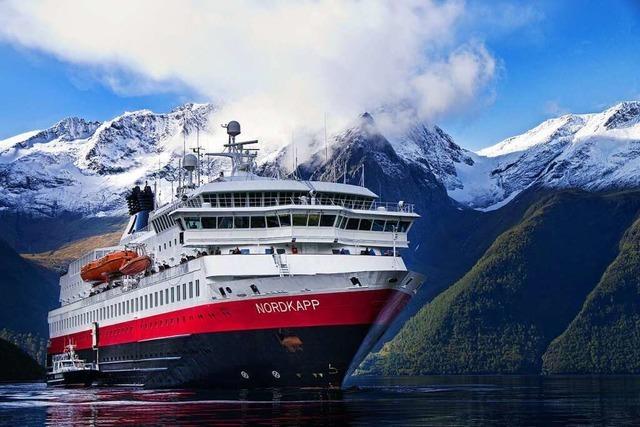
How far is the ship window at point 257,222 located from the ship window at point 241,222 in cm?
40

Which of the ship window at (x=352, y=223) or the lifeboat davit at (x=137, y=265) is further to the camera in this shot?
the lifeboat davit at (x=137, y=265)

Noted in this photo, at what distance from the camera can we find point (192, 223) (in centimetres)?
7538

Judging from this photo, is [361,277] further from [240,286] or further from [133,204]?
[133,204]

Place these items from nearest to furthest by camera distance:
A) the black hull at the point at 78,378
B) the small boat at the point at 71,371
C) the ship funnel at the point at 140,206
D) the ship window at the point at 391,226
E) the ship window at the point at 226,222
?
the ship window at the point at 226,222
the ship window at the point at 391,226
the black hull at the point at 78,378
the small boat at the point at 71,371
the ship funnel at the point at 140,206

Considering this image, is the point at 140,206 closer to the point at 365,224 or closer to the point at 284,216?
the point at 365,224

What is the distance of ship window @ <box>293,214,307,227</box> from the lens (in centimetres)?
7369

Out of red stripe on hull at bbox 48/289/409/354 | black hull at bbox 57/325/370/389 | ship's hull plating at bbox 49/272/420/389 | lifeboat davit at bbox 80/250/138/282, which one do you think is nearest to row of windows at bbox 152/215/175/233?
lifeboat davit at bbox 80/250/138/282

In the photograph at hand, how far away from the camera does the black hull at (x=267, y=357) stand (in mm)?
67125

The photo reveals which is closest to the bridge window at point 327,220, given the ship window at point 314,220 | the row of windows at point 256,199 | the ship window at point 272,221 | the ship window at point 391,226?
the ship window at point 314,220

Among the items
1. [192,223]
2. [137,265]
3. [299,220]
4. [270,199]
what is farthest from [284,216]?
[137,265]

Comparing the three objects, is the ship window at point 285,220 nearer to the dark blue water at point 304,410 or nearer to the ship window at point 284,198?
the ship window at point 284,198

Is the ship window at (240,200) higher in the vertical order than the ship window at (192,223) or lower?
higher

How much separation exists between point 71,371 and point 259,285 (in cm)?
3656

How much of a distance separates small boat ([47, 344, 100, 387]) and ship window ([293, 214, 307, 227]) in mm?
30097
